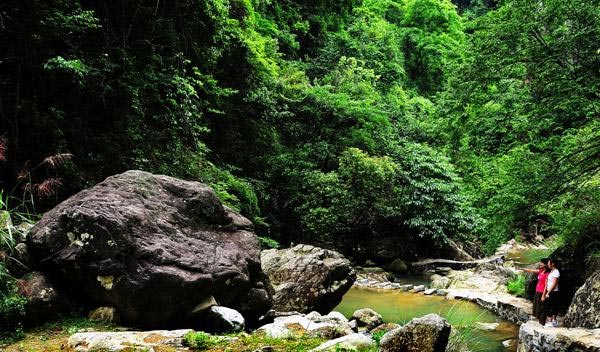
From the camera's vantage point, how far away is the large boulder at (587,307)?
25.2ft

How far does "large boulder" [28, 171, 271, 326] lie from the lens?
16.6 feet

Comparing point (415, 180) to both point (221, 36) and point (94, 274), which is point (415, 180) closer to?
point (221, 36)

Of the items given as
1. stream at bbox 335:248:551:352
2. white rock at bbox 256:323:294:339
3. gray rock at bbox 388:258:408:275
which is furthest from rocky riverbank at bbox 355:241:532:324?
white rock at bbox 256:323:294:339

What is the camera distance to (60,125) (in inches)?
330

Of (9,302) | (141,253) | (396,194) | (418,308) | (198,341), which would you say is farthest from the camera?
(396,194)

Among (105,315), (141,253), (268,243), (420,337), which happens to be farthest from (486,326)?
(105,315)

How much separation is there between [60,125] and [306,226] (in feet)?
34.0

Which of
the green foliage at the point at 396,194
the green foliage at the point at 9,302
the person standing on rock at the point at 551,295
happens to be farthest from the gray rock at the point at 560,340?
the green foliage at the point at 396,194

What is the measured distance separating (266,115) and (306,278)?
8317 mm

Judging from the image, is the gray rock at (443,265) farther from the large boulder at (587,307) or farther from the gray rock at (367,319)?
the gray rock at (367,319)

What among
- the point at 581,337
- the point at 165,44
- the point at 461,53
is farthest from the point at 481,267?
the point at 165,44

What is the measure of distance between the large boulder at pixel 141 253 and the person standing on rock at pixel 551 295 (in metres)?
6.38

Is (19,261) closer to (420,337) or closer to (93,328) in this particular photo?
(93,328)

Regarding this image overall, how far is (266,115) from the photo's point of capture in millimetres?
15984
